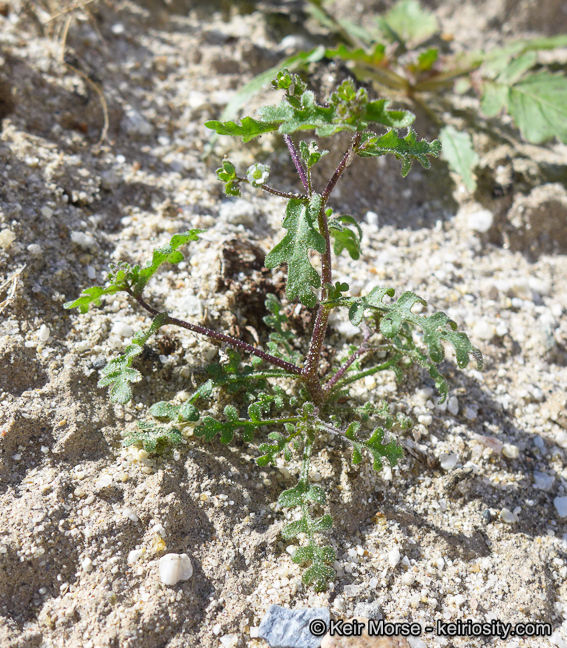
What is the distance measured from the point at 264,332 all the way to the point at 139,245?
0.79 meters

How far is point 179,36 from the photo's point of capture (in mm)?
4125

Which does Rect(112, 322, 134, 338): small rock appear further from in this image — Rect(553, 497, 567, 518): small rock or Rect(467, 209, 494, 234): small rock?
Rect(467, 209, 494, 234): small rock

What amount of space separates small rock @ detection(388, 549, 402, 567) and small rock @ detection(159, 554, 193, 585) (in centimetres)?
75

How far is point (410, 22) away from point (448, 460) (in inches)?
137

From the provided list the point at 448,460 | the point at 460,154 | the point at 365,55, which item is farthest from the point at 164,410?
the point at 365,55

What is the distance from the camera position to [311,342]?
233cm

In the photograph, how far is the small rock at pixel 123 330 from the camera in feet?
8.33

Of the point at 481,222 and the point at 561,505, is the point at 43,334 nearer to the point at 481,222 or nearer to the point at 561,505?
the point at 561,505

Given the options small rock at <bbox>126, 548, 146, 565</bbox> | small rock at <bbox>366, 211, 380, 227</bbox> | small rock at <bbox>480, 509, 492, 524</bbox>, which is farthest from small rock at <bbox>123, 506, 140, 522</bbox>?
small rock at <bbox>366, 211, 380, 227</bbox>

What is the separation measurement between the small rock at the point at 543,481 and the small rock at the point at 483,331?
72cm

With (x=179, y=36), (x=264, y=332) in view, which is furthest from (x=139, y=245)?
(x=179, y=36)

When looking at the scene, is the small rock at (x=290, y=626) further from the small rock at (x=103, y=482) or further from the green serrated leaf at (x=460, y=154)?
the green serrated leaf at (x=460, y=154)

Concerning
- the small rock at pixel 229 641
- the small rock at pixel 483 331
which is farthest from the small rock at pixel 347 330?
the small rock at pixel 229 641

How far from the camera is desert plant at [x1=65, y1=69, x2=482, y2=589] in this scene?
6.32 feet
